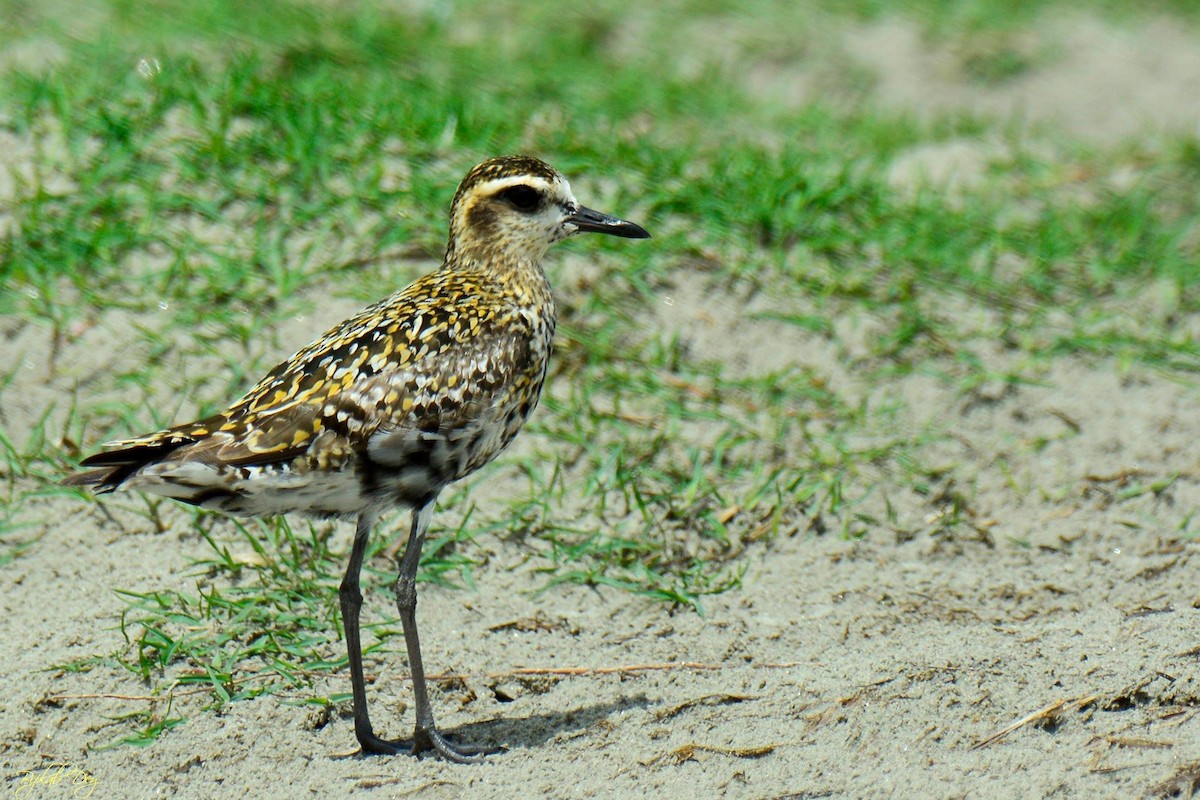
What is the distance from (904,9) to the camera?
10.6 meters

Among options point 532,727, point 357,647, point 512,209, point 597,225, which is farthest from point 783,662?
point 512,209

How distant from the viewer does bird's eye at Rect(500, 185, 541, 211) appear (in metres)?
4.61

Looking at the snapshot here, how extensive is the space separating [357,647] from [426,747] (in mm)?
344

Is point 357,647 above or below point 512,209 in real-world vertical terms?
below

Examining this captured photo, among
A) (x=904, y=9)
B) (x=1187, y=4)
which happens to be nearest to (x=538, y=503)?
(x=904, y=9)

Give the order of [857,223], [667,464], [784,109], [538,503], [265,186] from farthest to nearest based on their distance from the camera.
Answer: [784,109], [857,223], [265,186], [667,464], [538,503]

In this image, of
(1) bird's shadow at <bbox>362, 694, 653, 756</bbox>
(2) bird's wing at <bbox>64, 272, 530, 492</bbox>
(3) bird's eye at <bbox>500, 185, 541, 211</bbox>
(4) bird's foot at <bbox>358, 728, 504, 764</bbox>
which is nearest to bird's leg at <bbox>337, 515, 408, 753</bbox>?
(4) bird's foot at <bbox>358, 728, 504, 764</bbox>

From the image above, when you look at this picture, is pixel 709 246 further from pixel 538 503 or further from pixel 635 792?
pixel 635 792

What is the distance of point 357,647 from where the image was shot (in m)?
4.24

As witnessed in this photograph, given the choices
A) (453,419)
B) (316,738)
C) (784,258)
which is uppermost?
(453,419)

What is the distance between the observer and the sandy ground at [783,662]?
396 cm

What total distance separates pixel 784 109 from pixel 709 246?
9.15ft

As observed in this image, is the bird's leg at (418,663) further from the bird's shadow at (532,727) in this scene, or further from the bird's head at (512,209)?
the bird's head at (512,209)

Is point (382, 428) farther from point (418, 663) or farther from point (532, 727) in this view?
point (532, 727)
